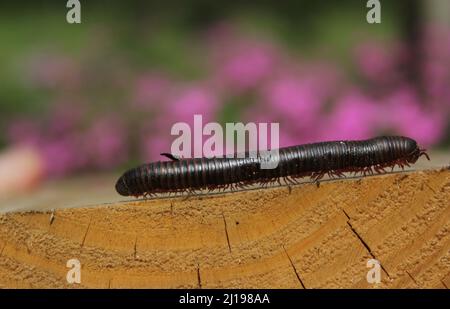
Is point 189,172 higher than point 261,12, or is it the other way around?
point 261,12

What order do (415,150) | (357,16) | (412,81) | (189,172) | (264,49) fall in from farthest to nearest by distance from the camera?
(357,16) → (264,49) → (412,81) → (415,150) → (189,172)

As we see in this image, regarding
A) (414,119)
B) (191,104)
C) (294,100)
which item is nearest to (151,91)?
(191,104)

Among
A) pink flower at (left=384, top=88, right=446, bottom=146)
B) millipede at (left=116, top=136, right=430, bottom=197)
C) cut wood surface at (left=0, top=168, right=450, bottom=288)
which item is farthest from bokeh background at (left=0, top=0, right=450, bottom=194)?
cut wood surface at (left=0, top=168, right=450, bottom=288)

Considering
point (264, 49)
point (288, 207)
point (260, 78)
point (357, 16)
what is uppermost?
point (357, 16)

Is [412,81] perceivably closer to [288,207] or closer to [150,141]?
[150,141]

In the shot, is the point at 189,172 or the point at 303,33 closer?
the point at 189,172

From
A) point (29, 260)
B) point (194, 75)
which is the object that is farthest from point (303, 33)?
point (29, 260)

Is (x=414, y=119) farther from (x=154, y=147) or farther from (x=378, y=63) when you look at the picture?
(x=154, y=147)

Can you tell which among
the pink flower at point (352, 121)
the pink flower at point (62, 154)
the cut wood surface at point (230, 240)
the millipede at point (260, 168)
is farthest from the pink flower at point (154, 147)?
the cut wood surface at point (230, 240)
